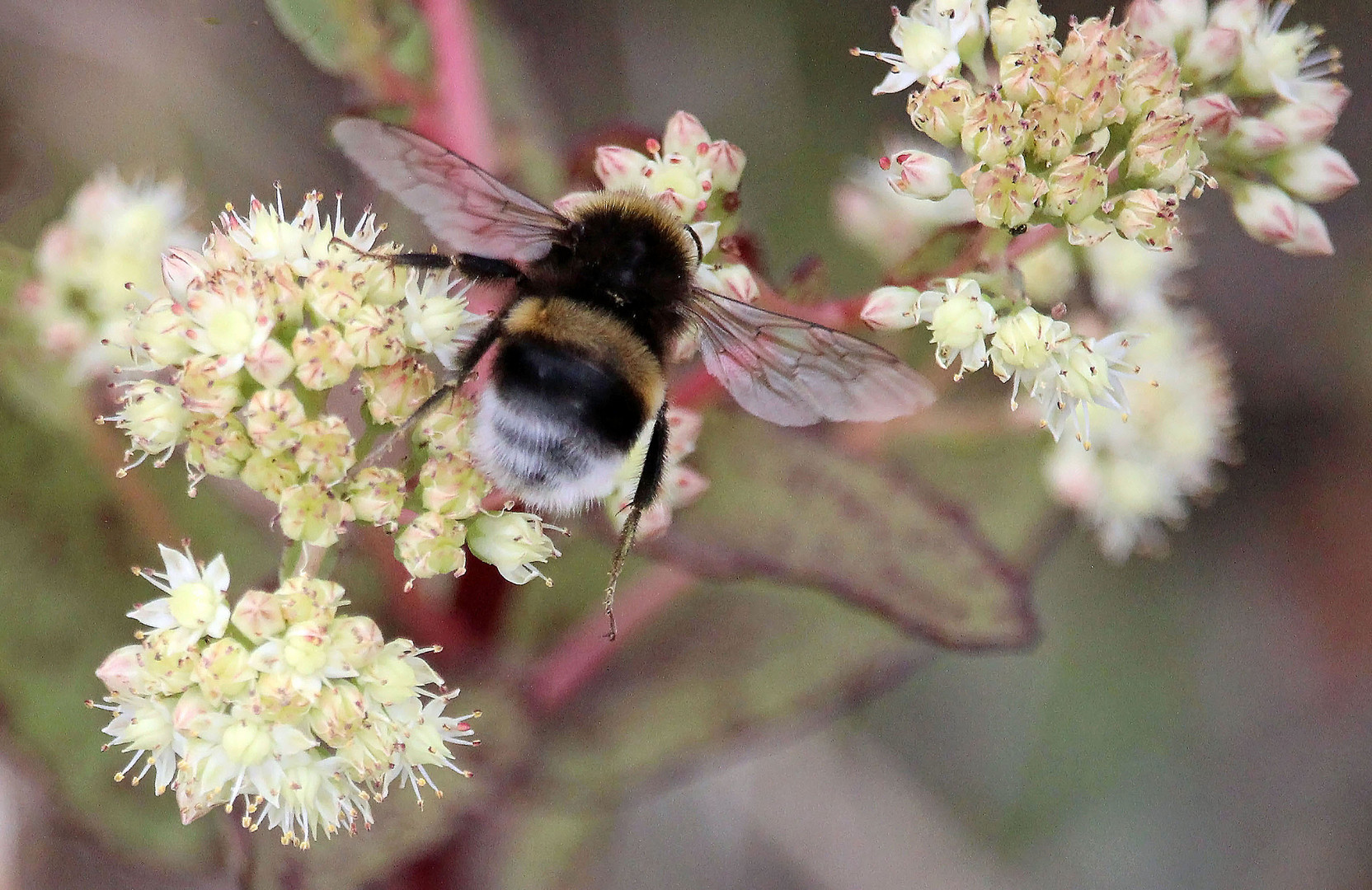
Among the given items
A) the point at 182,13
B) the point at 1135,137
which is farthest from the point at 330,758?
the point at 182,13

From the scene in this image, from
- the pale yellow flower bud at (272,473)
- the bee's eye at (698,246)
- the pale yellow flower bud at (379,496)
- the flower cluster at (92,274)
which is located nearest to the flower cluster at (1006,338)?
the bee's eye at (698,246)

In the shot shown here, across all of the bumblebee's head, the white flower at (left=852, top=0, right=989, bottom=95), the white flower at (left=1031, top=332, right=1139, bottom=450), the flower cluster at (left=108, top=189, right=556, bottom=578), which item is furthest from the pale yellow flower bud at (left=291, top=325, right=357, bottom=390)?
the white flower at (left=1031, top=332, right=1139, bottom=450)

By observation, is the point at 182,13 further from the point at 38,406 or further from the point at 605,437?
the point at 605,437

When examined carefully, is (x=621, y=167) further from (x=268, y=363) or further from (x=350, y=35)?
(x=350, y=35)

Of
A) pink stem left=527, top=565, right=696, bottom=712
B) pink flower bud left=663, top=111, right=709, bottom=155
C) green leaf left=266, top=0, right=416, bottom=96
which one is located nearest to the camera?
pink flower bud left=663, top=111, right=709, bottom=155

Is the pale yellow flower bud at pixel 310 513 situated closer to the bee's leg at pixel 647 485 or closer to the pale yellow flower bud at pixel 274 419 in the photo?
the pale yellow flower bud at pixel 274 419

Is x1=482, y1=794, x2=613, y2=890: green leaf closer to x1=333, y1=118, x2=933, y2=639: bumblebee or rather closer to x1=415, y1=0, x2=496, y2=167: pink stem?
x1=333, y1=118, x2=933, y2=639: bumblebee

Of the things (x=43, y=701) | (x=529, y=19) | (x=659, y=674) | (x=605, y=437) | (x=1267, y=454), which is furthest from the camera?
(x=1267, y=454)
